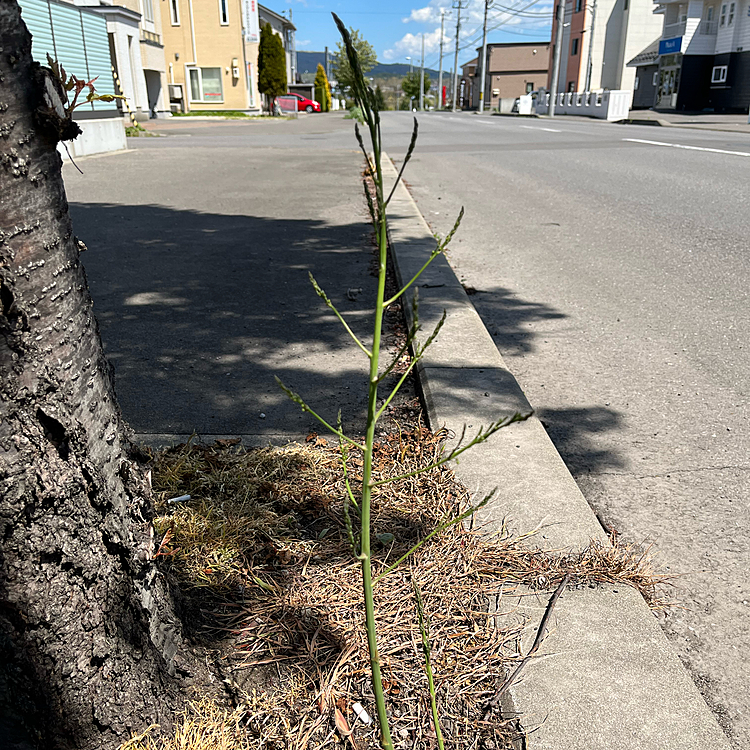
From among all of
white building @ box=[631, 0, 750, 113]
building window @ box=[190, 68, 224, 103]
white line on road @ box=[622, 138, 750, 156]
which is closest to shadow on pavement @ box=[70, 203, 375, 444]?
white line on road @ box=[622, 138, 750, 156]

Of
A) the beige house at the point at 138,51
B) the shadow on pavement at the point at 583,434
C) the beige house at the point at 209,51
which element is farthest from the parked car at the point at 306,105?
the shadow on pavement at the point at 583,434

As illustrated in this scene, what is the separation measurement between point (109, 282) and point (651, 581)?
4.53m

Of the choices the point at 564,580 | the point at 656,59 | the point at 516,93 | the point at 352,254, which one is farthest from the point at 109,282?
the point at 516,93

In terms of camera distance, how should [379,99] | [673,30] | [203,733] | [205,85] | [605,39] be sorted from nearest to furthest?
1. [379,99]
2. [203,733]
3. [205,85]
4. [673,30]
5. [605,39]

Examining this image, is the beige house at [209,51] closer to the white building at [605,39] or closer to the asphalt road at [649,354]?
the white building at [605,39]

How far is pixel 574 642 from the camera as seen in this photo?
176 cm

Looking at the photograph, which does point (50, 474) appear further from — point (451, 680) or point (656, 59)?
point (656, 59)

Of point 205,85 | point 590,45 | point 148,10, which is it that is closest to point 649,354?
point 148,10

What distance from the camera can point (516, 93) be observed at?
3472 inches

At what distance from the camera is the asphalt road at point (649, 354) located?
216 centimetres

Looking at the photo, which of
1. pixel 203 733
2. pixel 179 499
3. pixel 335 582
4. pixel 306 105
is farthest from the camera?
pixel 306 105

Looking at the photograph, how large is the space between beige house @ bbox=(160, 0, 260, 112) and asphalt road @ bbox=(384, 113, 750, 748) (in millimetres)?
39083

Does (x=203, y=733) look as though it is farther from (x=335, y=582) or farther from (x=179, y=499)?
(x=179, y=499)

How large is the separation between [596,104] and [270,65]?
21260 millimetres
